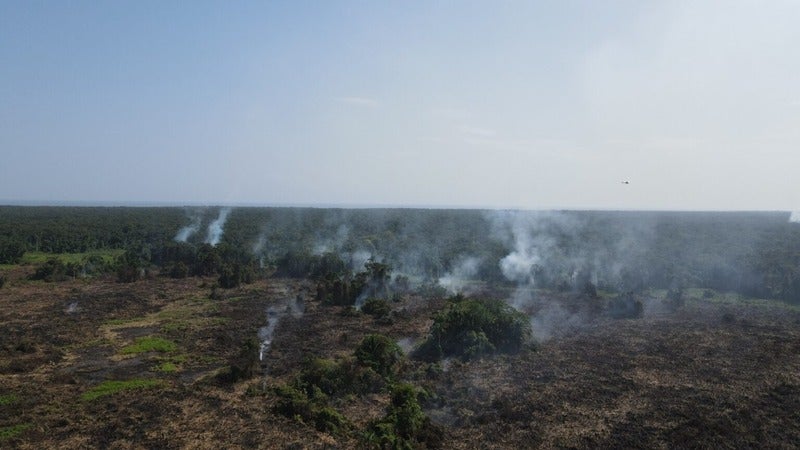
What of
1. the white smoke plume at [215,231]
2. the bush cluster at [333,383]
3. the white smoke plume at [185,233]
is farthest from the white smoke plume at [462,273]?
the white smoke plume at [185,233]

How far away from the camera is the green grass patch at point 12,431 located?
1867cm

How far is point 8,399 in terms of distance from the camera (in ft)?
72.3

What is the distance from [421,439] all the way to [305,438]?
4219 mm

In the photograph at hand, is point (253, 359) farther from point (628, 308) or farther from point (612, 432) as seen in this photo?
point (628, 308)

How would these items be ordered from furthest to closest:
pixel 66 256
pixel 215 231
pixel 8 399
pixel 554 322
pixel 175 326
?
pixel 215 231, pixel 66 256, pixel 554 322, pixel 175 326, pixel 8 399

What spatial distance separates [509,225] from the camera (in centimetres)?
9250

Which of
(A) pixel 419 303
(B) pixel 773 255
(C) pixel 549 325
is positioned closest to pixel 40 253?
(A) pixel 419 303

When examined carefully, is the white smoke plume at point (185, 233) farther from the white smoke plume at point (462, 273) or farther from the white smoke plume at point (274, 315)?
the white smoke plume at point (462, 273)

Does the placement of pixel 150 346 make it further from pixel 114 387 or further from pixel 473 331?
pixel 473 331

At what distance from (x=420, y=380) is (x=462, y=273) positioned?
1347 inches

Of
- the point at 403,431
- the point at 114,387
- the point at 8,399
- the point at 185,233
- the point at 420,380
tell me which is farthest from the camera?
the point at 185,233

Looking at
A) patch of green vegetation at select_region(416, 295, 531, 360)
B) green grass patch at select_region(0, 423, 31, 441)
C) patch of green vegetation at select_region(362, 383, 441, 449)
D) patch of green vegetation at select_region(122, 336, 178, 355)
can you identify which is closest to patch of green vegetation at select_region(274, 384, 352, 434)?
patch of green vegetation at select_region(362, 383, 441, 449)

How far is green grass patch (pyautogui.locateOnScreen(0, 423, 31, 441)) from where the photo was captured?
735 inches

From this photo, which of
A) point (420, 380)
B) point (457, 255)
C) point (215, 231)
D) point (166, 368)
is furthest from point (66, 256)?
point (420, 380)
